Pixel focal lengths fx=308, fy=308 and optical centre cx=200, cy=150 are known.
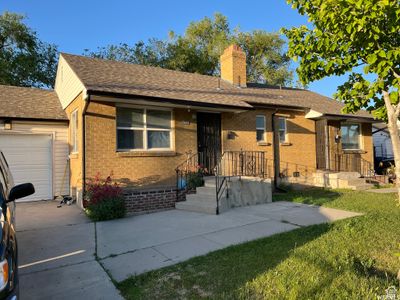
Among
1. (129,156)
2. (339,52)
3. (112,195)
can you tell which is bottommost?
(112,195)

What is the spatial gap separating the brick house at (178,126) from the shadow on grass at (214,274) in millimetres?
4939

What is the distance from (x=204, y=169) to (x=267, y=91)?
6.98 meters

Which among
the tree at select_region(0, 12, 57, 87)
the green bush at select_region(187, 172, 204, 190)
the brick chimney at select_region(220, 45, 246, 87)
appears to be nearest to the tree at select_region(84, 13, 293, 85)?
the tree at select_region(0, 12, 57, 87)

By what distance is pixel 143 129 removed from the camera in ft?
32.3

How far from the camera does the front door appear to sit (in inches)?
443

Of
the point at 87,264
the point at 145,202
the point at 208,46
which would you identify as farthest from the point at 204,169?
the point at 208,46

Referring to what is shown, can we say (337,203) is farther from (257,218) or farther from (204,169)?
(204,169)

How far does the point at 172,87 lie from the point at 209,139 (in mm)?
2351

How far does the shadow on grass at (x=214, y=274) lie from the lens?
12.3 feet

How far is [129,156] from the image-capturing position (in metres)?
9.45

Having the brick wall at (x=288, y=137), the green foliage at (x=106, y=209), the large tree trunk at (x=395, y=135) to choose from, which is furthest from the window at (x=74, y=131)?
the large tree trunk at (x=395, y=135)

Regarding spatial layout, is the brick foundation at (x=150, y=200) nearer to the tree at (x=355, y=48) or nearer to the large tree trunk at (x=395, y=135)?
the tree at (x=355, y=48)

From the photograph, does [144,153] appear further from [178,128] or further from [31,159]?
[31,159]

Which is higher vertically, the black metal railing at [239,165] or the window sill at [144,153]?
the window sill at [144,153]
